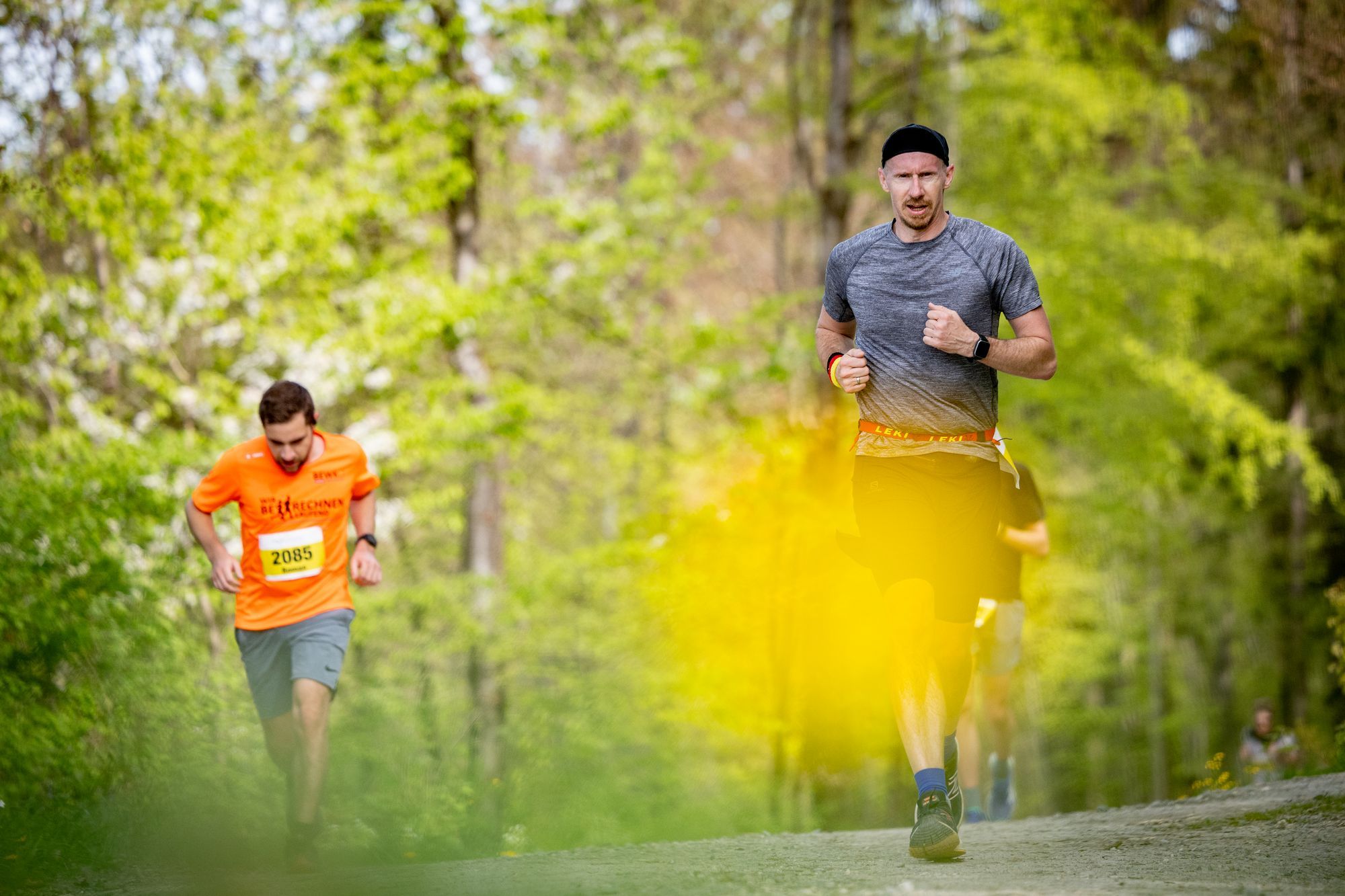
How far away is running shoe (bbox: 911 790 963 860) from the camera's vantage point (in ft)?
13.2

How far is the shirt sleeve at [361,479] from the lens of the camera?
17.8 feet

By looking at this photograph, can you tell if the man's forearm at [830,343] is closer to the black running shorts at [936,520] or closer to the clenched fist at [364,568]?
the black running shorts at [936,520]

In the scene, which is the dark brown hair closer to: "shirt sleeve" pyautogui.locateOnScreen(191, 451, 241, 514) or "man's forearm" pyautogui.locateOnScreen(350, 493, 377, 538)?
"shirt sleeve" pyautogui.locateOnScreen(191, 451, 241, 514)

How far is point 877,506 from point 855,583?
8.13m

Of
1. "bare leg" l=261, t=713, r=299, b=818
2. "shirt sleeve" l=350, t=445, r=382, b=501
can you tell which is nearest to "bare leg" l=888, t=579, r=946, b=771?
"shirt sleeve" l=350, t=445, r=382, b=501

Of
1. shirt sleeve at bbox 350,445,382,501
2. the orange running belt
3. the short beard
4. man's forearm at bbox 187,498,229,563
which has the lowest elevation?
man's forearm at bbox 187,498,229,563

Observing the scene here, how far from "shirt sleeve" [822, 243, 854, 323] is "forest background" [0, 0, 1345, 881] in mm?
3435

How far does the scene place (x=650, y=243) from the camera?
Answer: 1493 centimetres

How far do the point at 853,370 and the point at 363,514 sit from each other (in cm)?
249

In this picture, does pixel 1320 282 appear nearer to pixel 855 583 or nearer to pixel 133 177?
pixel 855 583

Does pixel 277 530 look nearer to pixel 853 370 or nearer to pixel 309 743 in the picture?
pixel 309 743

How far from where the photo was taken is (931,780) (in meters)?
4.07

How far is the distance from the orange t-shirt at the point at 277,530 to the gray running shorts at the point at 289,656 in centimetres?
4

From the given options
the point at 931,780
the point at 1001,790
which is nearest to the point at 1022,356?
the point at 931,780
